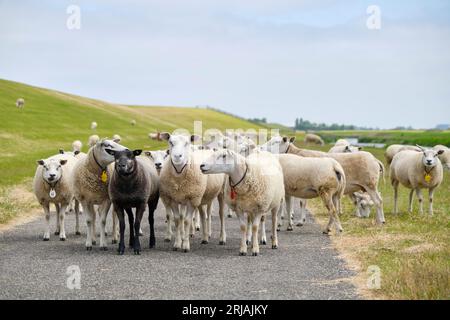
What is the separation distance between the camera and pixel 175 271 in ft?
38.6

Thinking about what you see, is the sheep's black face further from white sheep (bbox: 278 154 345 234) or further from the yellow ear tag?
white sheep (bbox: 278 154 345 234)

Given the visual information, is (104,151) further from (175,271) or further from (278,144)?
(278,144)

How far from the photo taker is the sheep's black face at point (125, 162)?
13.5 meters

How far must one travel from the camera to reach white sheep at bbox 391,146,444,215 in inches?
790

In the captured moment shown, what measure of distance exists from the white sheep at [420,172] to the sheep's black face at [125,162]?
9.93m

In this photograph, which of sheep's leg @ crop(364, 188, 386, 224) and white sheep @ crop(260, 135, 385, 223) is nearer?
sheep's leg @ crop(364, 188, 386, 224)

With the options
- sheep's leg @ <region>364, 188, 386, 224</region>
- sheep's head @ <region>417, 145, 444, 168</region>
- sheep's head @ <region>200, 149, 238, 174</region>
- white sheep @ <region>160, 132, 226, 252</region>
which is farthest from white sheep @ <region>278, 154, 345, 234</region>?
sheep's head @ <region>417, 145, 444, 168</region>

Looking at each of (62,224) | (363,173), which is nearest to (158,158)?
(62,224)

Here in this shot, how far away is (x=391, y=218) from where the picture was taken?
755 inches

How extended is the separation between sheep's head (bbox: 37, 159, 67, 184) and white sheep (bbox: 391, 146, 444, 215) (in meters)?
10.4

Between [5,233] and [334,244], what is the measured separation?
846cm

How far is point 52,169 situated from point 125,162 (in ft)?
11.1

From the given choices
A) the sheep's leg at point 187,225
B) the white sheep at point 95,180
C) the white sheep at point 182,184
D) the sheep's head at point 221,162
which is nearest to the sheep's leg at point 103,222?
the white sheep at point 95,180
